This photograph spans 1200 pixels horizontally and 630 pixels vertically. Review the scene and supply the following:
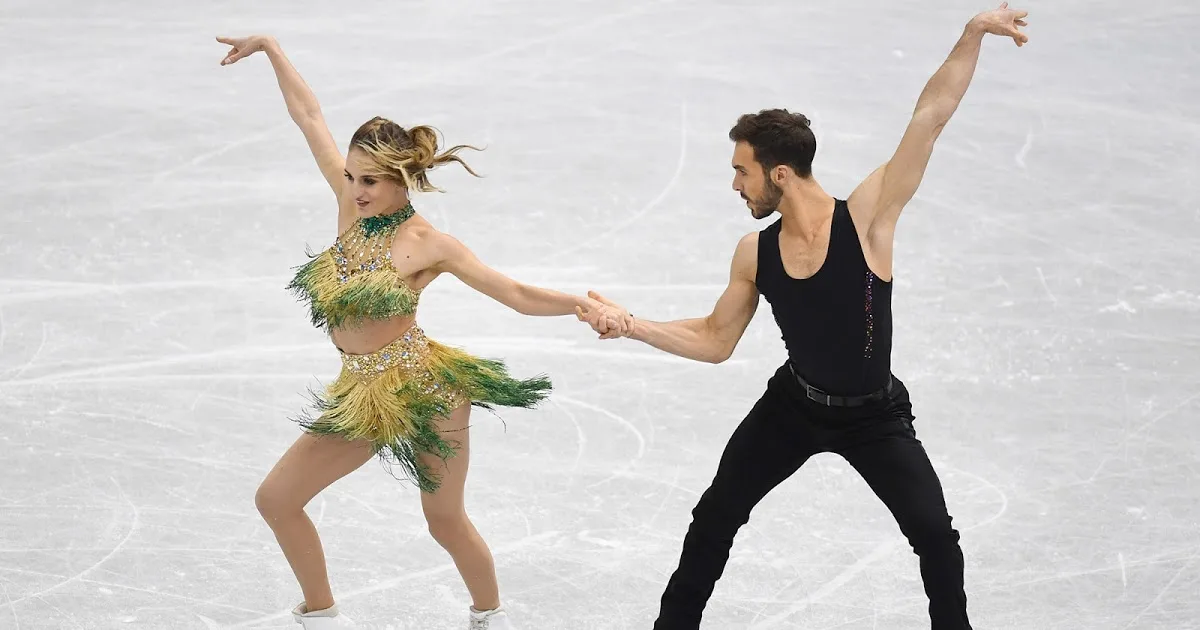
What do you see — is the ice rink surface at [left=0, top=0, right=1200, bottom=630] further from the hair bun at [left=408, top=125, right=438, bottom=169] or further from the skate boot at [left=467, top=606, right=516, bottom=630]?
Result: the hair bun at [left=408, top=125, right=438, bottom=169]

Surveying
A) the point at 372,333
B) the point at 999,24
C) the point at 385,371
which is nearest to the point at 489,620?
the point at 385,371

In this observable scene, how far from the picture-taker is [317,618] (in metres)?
4.32

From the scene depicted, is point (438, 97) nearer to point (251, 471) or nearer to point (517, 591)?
point (251, 471)

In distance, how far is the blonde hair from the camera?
3.93 metres

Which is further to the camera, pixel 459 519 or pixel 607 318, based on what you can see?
pixel 459 519

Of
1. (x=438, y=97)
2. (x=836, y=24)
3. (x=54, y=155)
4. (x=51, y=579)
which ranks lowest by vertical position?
(x=51, y=579)

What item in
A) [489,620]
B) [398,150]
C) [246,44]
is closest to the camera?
[398,150]

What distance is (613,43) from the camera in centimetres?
1002

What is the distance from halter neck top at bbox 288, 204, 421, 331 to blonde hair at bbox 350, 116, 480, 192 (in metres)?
0.15

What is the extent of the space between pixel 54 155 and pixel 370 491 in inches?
A: 157

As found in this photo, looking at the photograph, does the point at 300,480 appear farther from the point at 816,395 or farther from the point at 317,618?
the point at 816,395

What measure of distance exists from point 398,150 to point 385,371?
24.7 inches

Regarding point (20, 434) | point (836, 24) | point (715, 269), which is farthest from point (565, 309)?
point (836, 24)

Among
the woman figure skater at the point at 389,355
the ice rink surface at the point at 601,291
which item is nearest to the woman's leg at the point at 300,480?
the woman figure skater at the point at 389,355
